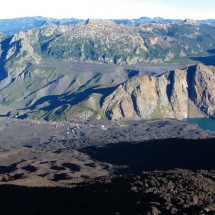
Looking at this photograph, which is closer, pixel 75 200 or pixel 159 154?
pixel 75 200

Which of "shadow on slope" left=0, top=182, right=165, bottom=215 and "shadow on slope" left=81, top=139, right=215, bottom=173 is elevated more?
"shadow on slope" left=0, top=182, right=165, bottom=215

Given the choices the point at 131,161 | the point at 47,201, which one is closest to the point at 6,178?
the point at 47,201

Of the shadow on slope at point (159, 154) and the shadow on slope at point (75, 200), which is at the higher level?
the shadow on slope at point (75, 200)

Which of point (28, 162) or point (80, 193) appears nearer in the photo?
point (80, 193)

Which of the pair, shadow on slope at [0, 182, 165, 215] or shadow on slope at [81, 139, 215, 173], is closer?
shadow on slope at [0, 182, 165, 215]

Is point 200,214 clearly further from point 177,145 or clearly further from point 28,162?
point 28,162

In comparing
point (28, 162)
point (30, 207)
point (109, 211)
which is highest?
point (109, 211)

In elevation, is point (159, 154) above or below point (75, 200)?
below

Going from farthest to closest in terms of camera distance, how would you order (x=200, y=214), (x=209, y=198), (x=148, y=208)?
(x=209, y=198), (x=148, y=208), (x=200, y=214)
